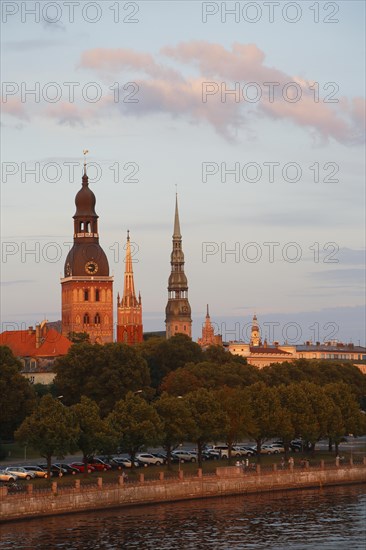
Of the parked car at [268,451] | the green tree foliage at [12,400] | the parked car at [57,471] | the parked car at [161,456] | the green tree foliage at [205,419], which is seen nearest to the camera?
the parked car at [57,471]

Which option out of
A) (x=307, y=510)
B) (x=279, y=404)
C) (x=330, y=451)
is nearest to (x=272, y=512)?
(x=307, y=510)

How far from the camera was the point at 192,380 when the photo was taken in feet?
587

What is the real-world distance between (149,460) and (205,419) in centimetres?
726

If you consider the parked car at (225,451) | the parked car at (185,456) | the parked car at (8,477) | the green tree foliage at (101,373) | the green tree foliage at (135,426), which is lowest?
the parked car at (8,477)

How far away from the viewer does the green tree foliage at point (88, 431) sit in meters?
122

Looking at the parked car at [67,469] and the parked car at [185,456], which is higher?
the parked car at [185,456]

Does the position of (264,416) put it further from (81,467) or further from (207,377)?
(207,377)

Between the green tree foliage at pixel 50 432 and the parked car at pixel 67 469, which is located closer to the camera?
the green tree foliage at pixel 50 432

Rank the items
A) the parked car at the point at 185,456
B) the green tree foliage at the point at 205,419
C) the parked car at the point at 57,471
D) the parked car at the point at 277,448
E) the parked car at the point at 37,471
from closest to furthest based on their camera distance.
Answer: the parked car at the point at 37,471 → the parked car at the point at 57,471 → the green tree foliage at the point at 205,419 → the parked car at the point at 185,456 → the parked car at the point at 277,448

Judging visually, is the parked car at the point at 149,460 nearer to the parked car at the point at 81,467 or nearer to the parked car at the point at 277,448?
the parked car at the point at 81,467

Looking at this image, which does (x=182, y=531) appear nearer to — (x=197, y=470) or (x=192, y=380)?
(x=197, y=470)

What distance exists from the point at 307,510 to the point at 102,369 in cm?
5972

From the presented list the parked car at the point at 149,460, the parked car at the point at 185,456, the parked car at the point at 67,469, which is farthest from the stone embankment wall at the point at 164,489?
the parked car at the point at 185,456

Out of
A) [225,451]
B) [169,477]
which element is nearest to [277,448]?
[225,451]
